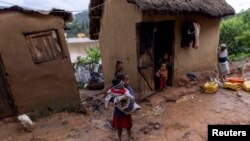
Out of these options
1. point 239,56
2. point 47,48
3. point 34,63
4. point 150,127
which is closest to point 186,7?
point 150,127

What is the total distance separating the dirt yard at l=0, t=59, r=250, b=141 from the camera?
7.75 metres

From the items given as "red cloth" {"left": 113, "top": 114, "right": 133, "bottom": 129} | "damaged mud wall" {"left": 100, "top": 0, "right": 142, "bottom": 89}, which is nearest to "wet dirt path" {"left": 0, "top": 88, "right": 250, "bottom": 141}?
"red cloth" {"left": 113, "top": 114, "right": 133, "bottom": 129}

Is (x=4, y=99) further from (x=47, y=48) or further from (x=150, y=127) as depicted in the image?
(x=150, y=127)

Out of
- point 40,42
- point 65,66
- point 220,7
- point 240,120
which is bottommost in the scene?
point 240,120

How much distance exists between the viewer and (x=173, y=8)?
9.79 m

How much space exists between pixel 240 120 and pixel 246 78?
395 cm

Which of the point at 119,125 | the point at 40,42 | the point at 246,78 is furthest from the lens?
the point at 246,78

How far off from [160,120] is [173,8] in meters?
3.30

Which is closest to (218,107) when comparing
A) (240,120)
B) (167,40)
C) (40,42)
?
(240,120)

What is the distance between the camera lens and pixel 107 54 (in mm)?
11781

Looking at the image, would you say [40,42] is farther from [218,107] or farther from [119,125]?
[218,107]

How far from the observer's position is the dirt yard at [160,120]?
305 inches

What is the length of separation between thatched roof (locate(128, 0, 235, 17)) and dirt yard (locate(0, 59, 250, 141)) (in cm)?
253

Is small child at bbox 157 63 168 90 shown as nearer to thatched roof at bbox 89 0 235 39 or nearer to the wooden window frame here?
thatched roof at bbox 89 0 235 39
